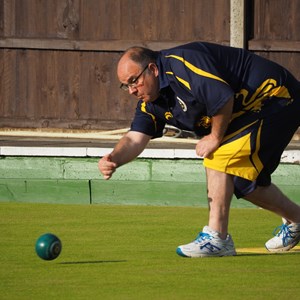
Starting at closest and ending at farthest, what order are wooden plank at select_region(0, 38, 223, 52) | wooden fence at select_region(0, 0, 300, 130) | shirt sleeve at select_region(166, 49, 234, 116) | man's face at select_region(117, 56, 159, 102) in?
shirt sleeve at select_region(166, 49, 234, 116), man's face at select_region(117, 56, 159, 102), wooden fence at select_region(0, 0, 300, 130), wooden plank at select_region(0, 38, 223, 52)

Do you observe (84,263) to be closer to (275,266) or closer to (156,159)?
(275,266)

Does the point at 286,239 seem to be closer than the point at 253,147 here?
No

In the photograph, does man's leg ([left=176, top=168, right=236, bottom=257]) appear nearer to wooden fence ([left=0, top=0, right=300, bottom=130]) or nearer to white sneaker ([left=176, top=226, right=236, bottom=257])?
white sneaker ([left=176, top=226, right=236, bottom=257])

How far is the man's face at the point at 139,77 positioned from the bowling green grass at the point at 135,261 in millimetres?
895

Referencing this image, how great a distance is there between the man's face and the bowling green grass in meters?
0.89

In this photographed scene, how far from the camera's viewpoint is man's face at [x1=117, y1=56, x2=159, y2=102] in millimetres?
6449

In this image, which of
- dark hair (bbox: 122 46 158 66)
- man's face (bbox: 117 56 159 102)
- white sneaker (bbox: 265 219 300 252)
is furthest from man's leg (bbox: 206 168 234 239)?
dark hair (bbox: 122 46 158 66)

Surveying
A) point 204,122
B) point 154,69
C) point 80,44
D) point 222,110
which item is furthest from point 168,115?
point 80,44

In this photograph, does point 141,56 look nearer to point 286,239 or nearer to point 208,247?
point 208,247

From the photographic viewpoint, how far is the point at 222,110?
6359 mm

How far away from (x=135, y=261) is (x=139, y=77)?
0.97 meters

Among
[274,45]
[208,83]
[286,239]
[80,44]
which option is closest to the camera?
[208,83]

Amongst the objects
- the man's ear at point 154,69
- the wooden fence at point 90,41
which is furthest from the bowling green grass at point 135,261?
the wooden fence at point 90,41

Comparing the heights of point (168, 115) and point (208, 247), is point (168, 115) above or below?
above
